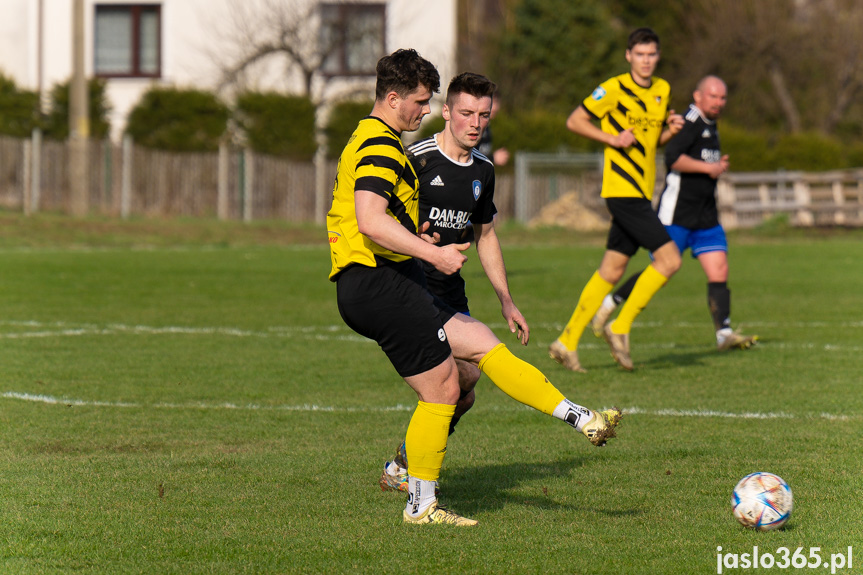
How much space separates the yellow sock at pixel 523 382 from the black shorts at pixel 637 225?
3.98m

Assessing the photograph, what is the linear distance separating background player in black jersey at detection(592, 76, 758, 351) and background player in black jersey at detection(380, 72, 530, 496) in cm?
423

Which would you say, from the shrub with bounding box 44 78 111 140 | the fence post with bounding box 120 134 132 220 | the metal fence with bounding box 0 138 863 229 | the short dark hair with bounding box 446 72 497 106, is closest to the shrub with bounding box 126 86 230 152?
the metal fence with bounding box 0 138 863 229

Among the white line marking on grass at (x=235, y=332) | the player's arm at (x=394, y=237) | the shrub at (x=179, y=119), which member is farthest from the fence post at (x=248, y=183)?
the player's arm at (x=394, y=237)

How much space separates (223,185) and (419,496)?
954 inches

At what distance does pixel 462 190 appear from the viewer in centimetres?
537

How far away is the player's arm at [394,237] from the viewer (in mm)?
4355

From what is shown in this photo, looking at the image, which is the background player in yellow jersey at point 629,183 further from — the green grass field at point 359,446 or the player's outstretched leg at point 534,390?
the player's outstretched leg at point 534,390

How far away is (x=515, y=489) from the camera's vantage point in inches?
210

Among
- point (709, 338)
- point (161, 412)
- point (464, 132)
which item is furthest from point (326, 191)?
point (464, 132)

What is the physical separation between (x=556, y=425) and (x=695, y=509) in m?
1.99

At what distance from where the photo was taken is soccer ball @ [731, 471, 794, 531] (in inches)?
179

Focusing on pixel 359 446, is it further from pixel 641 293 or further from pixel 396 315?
pixel 641 293

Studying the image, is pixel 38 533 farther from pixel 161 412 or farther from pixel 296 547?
pixel 161 412

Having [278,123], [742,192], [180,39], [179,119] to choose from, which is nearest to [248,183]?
[278,123]
